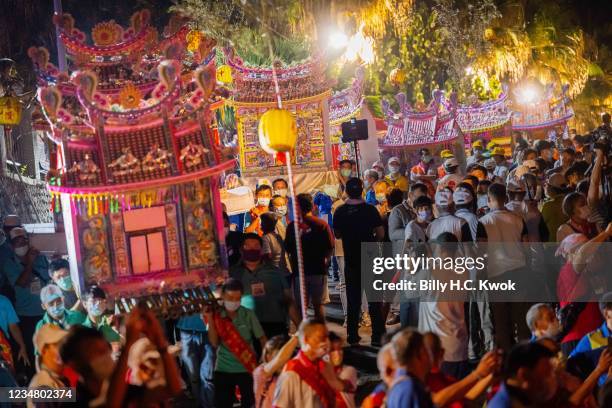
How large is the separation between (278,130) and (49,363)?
15.9ft

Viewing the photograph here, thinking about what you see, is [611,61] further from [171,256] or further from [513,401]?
[513,401]

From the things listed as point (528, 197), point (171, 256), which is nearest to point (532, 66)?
point (528, 197)

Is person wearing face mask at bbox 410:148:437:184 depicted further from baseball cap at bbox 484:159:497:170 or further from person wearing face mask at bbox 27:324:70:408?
person wearing face mask at bbox 27:324:70:408

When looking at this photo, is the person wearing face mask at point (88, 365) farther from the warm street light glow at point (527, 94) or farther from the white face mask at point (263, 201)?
the warm street light glow at point (527, 94)

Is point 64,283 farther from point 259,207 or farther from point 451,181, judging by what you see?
Answer: point 451,181

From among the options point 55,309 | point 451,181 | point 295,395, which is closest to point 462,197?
point 451,181

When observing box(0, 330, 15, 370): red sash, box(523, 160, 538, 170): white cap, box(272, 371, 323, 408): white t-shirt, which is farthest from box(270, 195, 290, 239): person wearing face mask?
box(272, 371, 323, 408): white t-shirt

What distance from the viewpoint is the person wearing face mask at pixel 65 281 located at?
9203mm

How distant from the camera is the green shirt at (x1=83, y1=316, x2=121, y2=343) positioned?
8.38m

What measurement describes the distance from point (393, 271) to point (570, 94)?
25.4m

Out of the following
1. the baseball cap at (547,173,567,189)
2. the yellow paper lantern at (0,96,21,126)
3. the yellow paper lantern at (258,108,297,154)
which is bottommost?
the baseball cap at (547,173,567,189)

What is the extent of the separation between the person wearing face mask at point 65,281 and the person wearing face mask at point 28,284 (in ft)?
2.43
